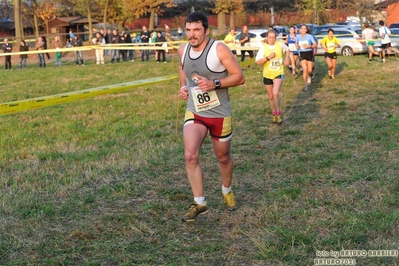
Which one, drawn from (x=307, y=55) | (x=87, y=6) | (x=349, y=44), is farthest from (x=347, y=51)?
(x=87, y=6)

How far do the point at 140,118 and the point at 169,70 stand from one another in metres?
11.9

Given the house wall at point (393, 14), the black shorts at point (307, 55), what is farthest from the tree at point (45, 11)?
the black shorts at point (307, 55)

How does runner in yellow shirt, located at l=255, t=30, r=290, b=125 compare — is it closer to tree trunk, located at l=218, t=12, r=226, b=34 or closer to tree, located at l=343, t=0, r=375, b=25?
tree, located at l=343, t=0, r=375, b=25

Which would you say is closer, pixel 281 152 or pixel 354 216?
pixel 354 216

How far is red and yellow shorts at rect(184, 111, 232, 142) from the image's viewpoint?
553cm

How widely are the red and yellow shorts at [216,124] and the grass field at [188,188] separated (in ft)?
2.77

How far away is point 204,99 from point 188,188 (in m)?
1.61

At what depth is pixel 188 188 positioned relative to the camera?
670 cm

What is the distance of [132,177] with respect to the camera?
719 cm

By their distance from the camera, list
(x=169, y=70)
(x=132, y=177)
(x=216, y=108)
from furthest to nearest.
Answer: (x=169, y=70), (x=132, y=177), (x=216, y=108)

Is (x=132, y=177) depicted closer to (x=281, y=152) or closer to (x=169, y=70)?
(x=281, y=152)

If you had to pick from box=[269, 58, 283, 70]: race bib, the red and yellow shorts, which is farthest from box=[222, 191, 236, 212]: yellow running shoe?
box=[269, 58, 283, 70]: race bib

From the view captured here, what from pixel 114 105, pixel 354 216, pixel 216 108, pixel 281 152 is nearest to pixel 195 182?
pixel 216 108

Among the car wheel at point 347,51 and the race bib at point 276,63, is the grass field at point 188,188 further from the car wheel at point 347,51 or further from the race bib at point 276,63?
the car wheel at point 347,51
